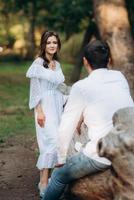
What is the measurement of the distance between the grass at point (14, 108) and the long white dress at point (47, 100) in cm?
352

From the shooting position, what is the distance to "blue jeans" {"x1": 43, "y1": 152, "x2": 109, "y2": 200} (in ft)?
15.6

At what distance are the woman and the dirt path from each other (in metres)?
0.35

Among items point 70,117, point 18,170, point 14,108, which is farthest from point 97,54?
point 14,108

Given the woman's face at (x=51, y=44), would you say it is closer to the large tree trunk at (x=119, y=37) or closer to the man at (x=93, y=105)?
the man at (x=93, y=105)

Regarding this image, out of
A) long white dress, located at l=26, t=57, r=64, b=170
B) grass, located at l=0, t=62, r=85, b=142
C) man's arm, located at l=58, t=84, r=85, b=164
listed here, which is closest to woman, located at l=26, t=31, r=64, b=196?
long white dress, located at l=26, t=57, r=64, b=170

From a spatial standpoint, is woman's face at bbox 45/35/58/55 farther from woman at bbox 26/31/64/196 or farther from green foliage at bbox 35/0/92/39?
green foliage at bbox 35/0/92/39

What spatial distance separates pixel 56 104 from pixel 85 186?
6.52 feet

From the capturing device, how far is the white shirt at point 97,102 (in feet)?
15.9

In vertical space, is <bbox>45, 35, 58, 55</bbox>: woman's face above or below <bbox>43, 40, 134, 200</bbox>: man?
above

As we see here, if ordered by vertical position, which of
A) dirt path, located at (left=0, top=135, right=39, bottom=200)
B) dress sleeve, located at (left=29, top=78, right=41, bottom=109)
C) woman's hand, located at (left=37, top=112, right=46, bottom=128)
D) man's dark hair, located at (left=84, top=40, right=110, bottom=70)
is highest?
man's dark hair, located at (left=84, top=40, right=110, bottom=70)

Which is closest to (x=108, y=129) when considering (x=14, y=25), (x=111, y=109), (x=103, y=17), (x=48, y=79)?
(x=111, y=109)

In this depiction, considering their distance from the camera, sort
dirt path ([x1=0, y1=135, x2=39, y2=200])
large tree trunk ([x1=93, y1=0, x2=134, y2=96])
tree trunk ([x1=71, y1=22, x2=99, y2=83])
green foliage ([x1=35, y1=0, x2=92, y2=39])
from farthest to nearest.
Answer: green foliage ([x1=35, y1=0, x2=92, y2=39]), tree trunk ([x1=71, y1=22, x2=99, y2=83]), large tree trunk ([x1=93, y1=0, x2=134, y2=96]), dirt path ([x1=0, y1=135, x2=39, y2=200])

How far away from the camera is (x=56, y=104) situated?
6707 millimetres

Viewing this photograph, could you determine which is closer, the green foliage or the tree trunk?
the tree trunk
